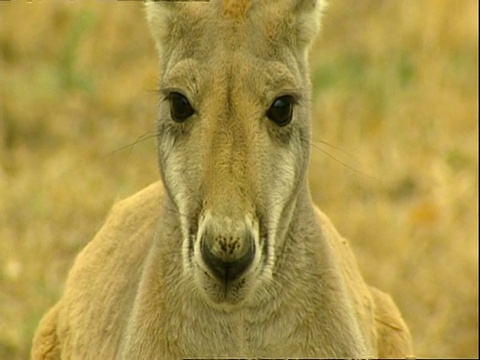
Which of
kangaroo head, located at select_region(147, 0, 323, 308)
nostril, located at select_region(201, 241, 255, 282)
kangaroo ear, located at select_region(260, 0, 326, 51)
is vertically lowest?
nostril, located at select_region(201, 241, 255, 282)

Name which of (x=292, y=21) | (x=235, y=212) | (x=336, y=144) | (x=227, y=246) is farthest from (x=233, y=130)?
(x=336, y=144)

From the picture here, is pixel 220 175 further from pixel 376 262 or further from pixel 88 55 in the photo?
pixel 88 55

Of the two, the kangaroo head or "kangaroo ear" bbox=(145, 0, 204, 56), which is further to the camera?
"kangaroo ear" bbox=(145, 0, 204, 56)

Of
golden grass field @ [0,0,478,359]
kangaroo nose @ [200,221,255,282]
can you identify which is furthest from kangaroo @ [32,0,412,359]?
golden grass field @ [0,0,478,359]

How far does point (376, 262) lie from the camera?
7.25 metres

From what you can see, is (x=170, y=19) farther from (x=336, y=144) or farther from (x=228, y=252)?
(x=336, y=144)

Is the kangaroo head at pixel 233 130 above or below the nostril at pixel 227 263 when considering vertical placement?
above

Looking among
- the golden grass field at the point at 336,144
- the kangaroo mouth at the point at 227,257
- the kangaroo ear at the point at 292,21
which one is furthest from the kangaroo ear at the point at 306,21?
the golden grass field at the point at 336,144

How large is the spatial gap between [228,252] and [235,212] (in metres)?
0.13

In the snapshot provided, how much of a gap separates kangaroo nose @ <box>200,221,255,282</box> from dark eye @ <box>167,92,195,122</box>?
18.4 inches

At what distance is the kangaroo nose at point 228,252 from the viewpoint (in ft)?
12.0

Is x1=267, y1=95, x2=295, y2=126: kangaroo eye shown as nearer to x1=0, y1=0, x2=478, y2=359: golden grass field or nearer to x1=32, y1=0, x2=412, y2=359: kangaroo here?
x1=32, y1=0, x2=412, y2=359: kangaroo

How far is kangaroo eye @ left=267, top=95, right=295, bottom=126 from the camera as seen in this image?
400cm

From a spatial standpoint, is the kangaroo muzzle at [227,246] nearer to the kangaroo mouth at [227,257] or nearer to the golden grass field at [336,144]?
the kangaroo mouth at [227,257]
